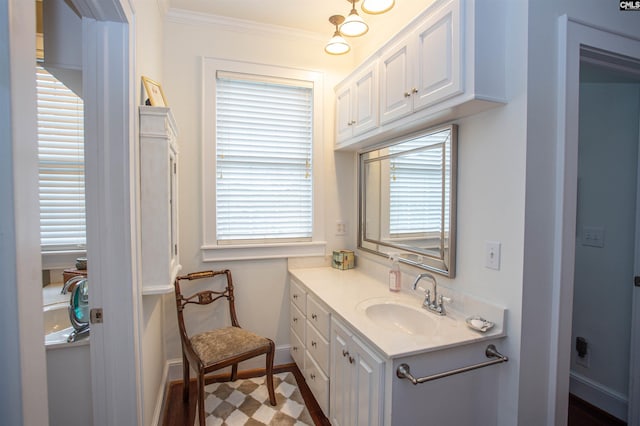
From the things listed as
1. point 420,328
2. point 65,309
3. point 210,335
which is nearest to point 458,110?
point 420,328

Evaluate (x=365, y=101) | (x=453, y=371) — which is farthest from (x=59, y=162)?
(x=453, y=371)

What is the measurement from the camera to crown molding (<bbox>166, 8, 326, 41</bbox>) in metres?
2.28

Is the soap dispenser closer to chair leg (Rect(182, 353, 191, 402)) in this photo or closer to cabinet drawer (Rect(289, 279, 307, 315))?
cabinet drawer (Rect(289, 279, 307, 315))

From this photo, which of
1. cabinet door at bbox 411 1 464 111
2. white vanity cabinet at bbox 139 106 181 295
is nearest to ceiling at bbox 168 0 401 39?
cabinet door at bbox 411 1 464 111

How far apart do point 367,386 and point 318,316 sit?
0.66m

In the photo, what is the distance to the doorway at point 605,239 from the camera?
1.93 metres

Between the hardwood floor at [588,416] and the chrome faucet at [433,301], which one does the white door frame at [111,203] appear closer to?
the chrome faucet at [433,301]

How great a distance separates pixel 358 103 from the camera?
7.27 feet

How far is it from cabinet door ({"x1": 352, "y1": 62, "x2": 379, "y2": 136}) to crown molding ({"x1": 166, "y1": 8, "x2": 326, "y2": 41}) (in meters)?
0.72

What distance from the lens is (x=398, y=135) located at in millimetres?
2055

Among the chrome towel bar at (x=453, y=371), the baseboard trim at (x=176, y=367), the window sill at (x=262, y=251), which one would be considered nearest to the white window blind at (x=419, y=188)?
the chrome towel bar at (x=453, y=371)

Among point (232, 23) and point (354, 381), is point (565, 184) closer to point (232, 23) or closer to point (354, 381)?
point (354, 381)

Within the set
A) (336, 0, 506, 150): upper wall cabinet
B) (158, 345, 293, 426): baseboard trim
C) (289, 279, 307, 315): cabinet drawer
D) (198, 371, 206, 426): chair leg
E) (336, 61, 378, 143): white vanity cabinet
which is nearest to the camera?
(336, 0, 506, 150): upper wall cabinet

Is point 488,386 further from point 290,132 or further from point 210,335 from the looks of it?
A: point 290,132
